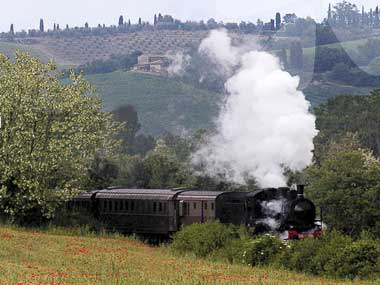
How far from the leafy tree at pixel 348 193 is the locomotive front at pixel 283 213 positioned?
3.23m

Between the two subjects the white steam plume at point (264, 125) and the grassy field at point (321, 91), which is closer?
the white steam plume at point (264, 125)

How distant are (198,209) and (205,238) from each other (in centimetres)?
741

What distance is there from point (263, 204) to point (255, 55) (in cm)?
1458

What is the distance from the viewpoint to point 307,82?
165875 millimetres

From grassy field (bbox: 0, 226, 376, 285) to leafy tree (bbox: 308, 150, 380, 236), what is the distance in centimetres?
918

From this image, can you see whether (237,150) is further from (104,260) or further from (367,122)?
(367,122)

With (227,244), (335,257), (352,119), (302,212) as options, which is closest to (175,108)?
(352,119)

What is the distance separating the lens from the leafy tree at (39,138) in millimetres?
48281

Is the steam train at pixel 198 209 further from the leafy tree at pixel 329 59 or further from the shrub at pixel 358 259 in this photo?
the leafy tree at pixel 329 59

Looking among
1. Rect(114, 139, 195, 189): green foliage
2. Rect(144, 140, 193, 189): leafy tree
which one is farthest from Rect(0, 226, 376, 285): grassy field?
Rect(114, 139, 195, 189): green foliage

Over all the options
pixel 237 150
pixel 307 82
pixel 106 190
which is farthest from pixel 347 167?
pixel 307 82

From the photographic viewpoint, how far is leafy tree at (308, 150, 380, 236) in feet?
142

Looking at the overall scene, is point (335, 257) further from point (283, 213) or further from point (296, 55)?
point (296, 55)

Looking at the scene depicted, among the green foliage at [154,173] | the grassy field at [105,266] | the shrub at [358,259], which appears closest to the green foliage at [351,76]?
the green foliage at [154,173]
